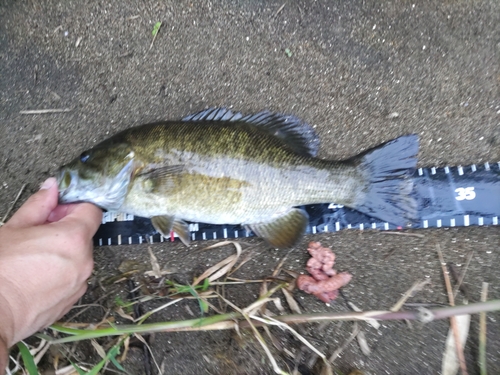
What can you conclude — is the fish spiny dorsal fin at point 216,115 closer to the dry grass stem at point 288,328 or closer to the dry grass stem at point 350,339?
the dry grass stem at point 288,328

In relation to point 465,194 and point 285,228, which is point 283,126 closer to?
point 285,228

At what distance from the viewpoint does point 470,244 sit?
2283 mm

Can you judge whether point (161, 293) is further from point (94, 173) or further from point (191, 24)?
point (191, 24)

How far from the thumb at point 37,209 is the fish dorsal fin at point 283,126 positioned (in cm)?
78

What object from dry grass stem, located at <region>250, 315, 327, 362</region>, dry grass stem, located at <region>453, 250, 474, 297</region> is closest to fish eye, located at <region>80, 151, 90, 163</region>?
dry grass stem, located at <region>250, 315, 327, 362</region>

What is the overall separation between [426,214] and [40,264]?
202cm

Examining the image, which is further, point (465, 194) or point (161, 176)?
point (465, 194)

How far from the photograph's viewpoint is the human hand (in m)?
1.63

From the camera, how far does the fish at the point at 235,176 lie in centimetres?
199

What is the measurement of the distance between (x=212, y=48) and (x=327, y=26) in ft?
2.40

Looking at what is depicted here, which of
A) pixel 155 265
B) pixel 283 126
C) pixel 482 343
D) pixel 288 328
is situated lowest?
pixel 482 343

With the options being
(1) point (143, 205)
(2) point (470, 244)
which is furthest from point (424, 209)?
(1) point (143, 205)

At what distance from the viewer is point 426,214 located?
7.41 ft

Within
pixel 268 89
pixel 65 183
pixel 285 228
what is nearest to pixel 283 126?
pixel 268 89
